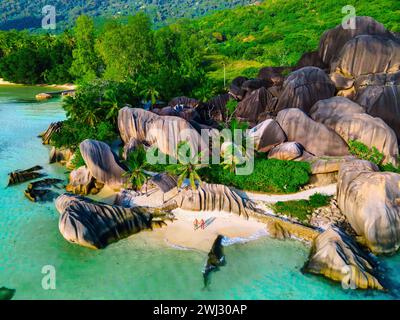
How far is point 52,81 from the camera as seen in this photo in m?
76.1

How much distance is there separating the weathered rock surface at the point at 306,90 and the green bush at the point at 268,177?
8577mm

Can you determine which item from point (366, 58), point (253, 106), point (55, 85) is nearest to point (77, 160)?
point (253, 106)

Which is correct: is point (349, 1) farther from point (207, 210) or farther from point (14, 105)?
point (207, 210)

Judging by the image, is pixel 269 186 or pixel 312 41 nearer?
pixel 269 186

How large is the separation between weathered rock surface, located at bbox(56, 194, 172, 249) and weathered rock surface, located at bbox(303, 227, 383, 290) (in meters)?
9.40

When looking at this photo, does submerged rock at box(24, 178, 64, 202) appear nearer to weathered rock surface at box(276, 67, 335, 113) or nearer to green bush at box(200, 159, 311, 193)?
green bush at box(200, 159, 311, 193)

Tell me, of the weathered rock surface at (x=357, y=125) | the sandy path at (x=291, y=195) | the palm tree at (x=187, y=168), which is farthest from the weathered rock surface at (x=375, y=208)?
the palm tree at (x=187, y=168)

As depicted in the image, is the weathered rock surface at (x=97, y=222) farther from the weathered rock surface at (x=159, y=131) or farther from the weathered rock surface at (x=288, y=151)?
the weathered rock surface at (x=288, y=151)

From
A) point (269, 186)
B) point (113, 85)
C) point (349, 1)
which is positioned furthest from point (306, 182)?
point (349, 1)

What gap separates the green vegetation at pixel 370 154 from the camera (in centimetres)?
2691
